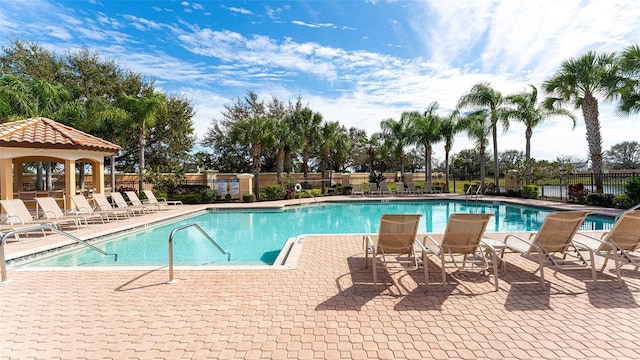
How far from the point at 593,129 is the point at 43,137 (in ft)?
80.2

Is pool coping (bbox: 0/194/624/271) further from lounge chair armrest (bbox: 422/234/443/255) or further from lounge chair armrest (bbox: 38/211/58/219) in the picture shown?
lounge chair armrest (bbox: 422/234/443/255)

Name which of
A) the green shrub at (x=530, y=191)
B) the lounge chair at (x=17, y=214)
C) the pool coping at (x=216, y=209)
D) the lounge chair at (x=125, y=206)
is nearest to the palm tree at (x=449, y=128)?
the pool coping at (x=216, y=209)

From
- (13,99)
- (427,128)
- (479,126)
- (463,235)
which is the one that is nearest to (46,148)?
(13,99)

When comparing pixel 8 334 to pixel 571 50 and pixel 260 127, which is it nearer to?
pixel 260 127

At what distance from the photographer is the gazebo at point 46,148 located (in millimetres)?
10633

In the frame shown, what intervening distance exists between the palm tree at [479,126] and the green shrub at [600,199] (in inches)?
278

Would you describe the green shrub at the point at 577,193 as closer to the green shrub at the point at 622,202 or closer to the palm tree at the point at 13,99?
the green shrub at the point at 622,202

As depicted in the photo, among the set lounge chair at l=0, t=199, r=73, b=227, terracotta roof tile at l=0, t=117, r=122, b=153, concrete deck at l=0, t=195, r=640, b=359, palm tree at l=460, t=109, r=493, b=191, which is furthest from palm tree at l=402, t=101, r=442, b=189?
lounge chair at l=0, t=199, r=73, b=227

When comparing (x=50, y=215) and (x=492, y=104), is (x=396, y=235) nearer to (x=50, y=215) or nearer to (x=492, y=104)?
(x=50, y=215)

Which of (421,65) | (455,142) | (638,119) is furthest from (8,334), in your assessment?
(455,142)

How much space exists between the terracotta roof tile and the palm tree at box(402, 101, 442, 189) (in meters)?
20.0

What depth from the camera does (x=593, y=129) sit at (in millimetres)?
16062

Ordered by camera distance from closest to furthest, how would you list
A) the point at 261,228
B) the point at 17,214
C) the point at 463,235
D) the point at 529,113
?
1. the point at 463,235
2. the point at 17,214
3. the point at 261,228
4. the point at 529,113

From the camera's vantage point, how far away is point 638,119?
13.2m
